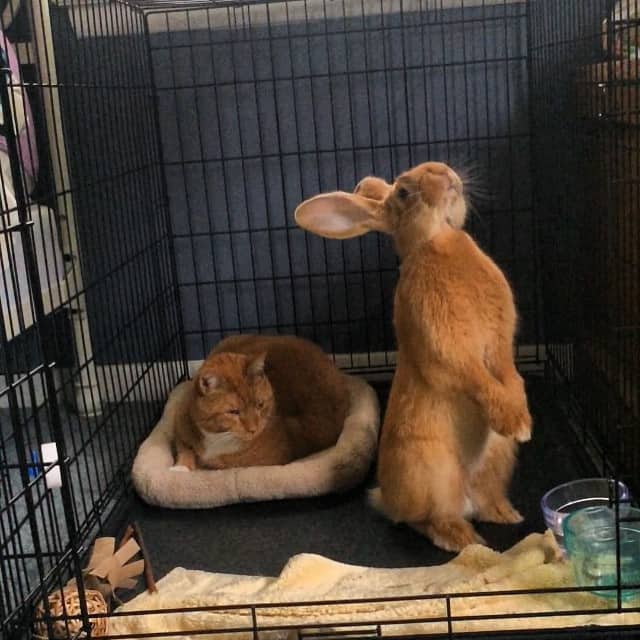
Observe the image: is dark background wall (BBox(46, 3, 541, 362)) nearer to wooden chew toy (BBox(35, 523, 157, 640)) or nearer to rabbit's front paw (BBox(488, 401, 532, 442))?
wooden chew toy (BBox(35, 523, 157, 640))

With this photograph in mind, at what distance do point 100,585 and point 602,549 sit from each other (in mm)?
1082

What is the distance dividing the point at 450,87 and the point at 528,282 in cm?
75

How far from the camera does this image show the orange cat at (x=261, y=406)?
241 cm

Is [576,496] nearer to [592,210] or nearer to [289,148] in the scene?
[592,210]

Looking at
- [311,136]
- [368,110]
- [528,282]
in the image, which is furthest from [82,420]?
[528,282]

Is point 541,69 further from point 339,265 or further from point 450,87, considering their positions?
point 339,265

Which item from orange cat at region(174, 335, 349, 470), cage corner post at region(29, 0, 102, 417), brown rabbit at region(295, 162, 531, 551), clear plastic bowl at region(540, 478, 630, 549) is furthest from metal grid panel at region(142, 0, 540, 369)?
clear plastic bowl at region(540, 478, 630, 549)

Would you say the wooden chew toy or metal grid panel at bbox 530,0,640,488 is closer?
the wooden chew toy

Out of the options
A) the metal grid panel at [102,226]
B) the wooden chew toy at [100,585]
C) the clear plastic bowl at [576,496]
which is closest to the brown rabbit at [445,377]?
the clear plastic bowl at [576,496]

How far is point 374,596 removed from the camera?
1811 millimetres

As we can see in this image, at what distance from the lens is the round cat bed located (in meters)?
2.33

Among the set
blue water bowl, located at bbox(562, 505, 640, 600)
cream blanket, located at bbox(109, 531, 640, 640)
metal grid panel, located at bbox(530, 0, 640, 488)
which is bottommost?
cream blanket, located at bbox(109, 531, 640, 640)

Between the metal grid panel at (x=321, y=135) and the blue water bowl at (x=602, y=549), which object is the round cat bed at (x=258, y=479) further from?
the metal grid panel at (x=321, y=135)

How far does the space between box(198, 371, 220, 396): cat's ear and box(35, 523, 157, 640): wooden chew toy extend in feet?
1.35
